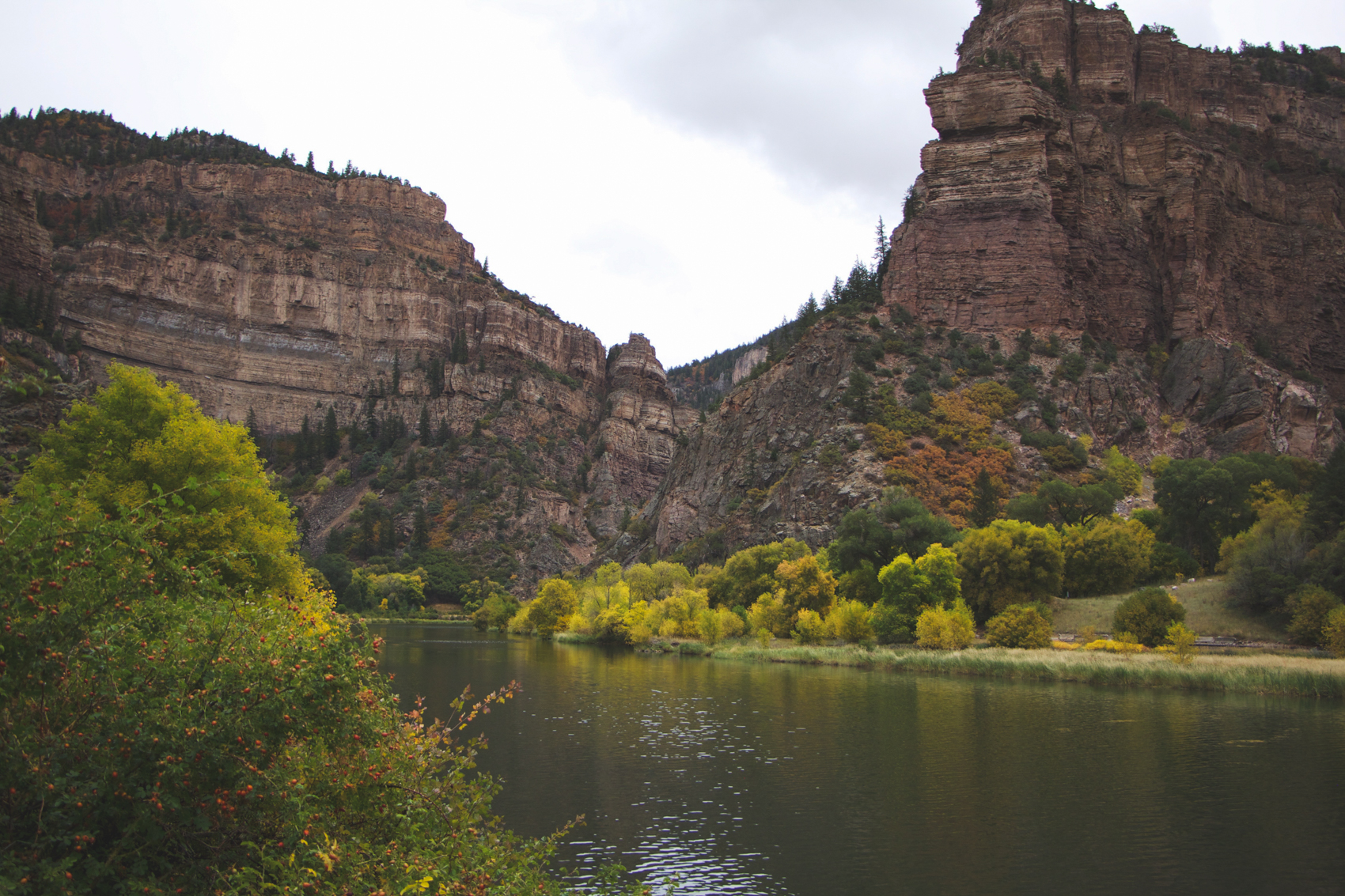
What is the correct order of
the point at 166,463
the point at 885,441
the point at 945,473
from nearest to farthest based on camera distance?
1. the point at 166,463
2. the point at 945,473
3. the point at 885,441

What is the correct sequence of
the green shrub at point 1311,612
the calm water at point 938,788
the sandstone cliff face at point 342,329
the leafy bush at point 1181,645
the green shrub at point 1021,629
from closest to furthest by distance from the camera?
the calm water at point 938,788, the leafy bush at point 1181,645, the green shrub at point 1311,612, the green shrub at point 1021,629, the sandstone cliff face at point 342,329

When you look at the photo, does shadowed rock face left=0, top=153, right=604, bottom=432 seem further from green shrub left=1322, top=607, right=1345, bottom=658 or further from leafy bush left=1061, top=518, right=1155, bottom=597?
green shrub left=1322, top=607, right=1345, bottom=658

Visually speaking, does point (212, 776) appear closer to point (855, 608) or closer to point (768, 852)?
point (768, 852)

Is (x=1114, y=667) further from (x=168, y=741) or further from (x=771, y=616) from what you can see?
(x=168, y=741)

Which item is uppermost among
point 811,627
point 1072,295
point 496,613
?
point 1072,295

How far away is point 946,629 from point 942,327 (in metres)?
50.3

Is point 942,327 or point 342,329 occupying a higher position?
point 342,329

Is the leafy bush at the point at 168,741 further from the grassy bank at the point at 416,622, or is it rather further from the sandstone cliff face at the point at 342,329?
the sandstone cliff face at the point at 342,329

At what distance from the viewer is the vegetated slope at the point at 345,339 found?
15000 cm

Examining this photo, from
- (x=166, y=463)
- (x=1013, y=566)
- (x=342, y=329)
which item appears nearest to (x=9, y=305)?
(x=166, y=463)

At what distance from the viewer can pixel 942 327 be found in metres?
96.0

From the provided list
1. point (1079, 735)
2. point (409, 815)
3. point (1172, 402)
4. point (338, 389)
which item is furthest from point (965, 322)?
point (338, 389)

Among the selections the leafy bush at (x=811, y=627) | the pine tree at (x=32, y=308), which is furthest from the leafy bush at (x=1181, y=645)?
the pine tree at (x=32, y=308)

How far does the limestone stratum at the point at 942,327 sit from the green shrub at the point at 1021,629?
1945 cm
